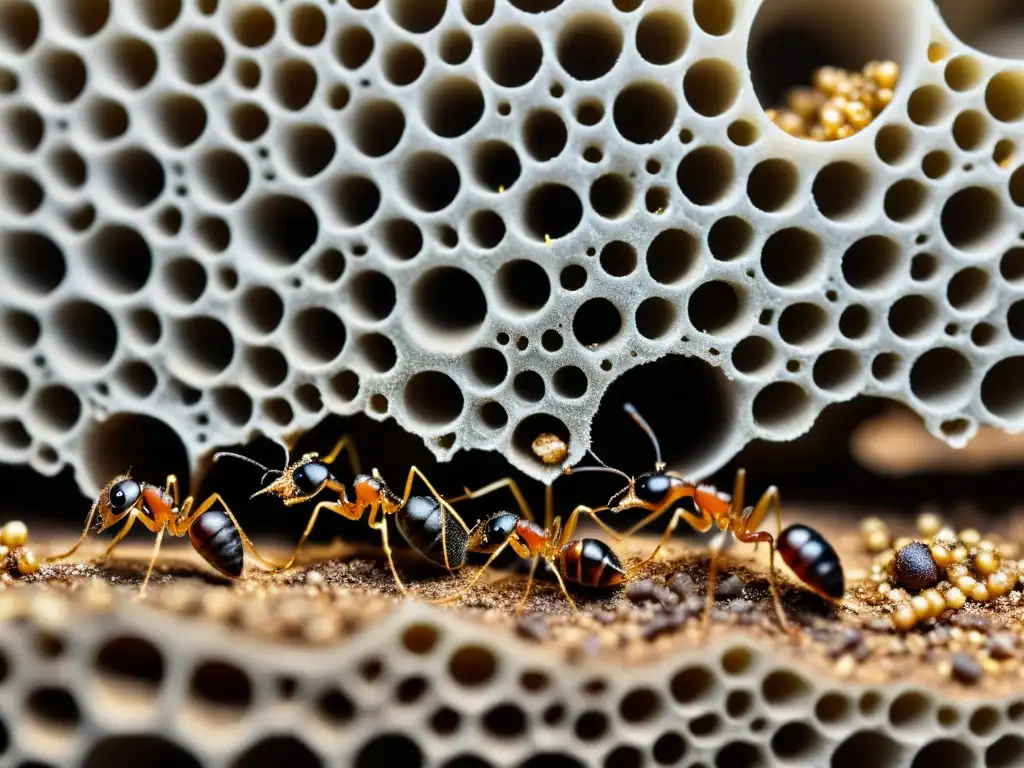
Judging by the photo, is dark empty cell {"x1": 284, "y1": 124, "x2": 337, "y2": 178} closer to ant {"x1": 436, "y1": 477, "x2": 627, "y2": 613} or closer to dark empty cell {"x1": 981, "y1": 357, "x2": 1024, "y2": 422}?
ant {"x1": 436, "y1": 477, "x2": 627, "y2": 613}

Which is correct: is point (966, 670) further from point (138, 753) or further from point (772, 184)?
point (138, 753)

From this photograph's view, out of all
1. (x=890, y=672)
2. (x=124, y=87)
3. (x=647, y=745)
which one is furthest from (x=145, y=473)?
(x=890, y=672)

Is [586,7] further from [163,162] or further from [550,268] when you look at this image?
[163,162]

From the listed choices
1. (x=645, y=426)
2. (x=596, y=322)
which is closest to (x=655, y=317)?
(x=596, y=322)

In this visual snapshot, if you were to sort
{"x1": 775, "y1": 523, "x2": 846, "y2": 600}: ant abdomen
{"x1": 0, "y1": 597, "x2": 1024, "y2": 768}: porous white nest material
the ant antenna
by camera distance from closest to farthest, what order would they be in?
{"x1": 0, "y1": 597, "x2": 1024, "y2": 768}: porous white nest material < {"x1": 775, "y1": 523, "x2": 846, "y2": 600}: ant abdomen < the ant antenna

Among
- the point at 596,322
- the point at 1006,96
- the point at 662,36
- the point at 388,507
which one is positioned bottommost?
the point at 388,507

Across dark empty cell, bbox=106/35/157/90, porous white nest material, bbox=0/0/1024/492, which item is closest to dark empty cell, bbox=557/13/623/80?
porous white nest material, bbox=0/0/1024/492
